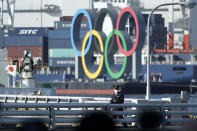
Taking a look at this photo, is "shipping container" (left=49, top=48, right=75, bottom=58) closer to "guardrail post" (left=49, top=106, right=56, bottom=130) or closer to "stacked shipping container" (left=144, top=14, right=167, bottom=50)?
"stacked shipping container" (left=144, top=14, right=167, bottom=50)

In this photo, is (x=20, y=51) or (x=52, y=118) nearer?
(x=52, y=118)

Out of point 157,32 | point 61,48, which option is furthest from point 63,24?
point 157,32

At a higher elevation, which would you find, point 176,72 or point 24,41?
point 24,41

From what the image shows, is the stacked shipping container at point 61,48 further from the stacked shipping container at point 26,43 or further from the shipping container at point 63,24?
the stacked shipping container at point 26,43

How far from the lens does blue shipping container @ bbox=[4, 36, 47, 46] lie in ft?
492

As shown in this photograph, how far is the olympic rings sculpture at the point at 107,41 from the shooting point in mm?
106306

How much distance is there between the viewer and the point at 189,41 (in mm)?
171875

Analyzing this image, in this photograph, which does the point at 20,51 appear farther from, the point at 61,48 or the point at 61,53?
the point at 61,48

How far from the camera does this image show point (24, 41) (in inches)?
5925

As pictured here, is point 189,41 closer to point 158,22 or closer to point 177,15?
point 158,22

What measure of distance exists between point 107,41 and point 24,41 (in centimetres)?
4065

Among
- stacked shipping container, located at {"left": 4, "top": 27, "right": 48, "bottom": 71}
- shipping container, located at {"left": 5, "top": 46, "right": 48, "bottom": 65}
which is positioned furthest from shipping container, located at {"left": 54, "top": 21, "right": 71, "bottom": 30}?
shipping container, located at {"left": 5, "top": 46, "right": 48, "bottom": 65}

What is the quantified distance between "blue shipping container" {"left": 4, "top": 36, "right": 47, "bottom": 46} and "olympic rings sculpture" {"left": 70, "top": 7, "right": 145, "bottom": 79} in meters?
32.7

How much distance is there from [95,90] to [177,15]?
285ft
